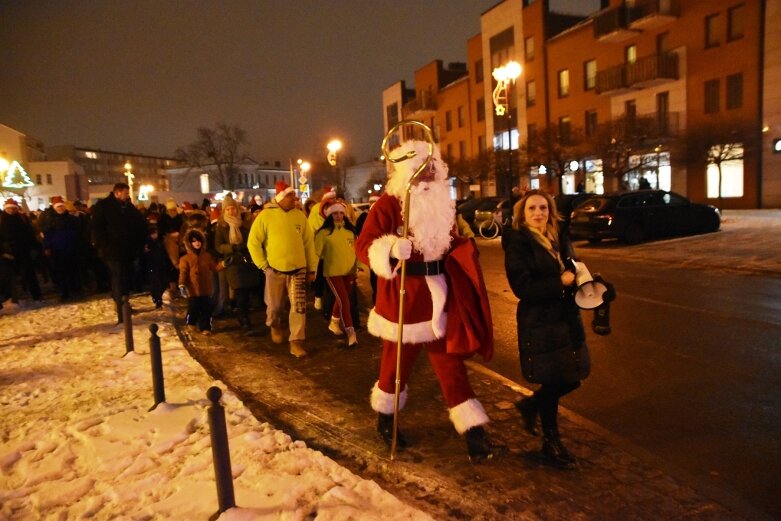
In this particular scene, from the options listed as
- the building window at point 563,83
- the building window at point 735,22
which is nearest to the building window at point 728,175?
the building window at point 735,22

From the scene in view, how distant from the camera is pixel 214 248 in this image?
9508 millimetres

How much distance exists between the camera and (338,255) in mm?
7559

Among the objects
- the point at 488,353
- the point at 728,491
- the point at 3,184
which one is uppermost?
the point at 3,184

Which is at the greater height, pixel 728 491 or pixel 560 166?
pixel 560 166

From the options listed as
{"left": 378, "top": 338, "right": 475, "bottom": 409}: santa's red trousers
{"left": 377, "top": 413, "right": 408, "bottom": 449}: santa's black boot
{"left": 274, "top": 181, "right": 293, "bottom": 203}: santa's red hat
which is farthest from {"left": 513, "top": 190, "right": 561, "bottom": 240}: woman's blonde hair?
{"left": 274, "top": 181, "right": 293, "bottom": 203}: santa's red hat

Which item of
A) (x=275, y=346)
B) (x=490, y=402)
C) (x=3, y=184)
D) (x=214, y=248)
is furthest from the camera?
(x=3, y=184)

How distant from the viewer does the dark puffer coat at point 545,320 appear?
153 inches

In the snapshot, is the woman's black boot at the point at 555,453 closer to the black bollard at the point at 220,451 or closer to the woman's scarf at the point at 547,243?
the woman's scarf at the point at 547,243

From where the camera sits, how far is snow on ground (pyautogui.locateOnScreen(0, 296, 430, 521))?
3.63 m

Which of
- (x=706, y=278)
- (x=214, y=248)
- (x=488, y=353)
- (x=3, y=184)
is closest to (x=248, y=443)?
(x=488, y=353)

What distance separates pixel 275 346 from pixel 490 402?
11.3 ft

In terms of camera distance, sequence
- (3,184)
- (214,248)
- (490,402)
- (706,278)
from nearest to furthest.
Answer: (490,402) → (214,248) → (706,278) → (3,184)

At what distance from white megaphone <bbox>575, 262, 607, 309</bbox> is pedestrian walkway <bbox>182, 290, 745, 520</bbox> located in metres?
1.13

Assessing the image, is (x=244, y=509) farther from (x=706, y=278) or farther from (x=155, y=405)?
(x=706, y=278)
